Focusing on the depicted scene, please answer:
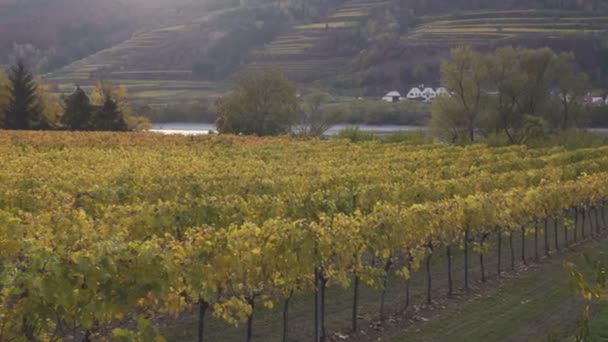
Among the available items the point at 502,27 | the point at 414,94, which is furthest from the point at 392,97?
the point at 502,27

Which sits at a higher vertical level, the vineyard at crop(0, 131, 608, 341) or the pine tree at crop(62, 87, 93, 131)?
the vineyard at crop(0, 131, 608, 341)

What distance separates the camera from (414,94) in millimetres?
97000

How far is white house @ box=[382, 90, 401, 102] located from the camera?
9488 centimetres

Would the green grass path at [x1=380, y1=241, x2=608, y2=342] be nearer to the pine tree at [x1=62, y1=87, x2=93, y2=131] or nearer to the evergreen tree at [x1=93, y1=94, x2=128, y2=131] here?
the evergreen tree at [x1=93, y1=94, x2=128, y2=131]

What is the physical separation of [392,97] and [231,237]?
291 feet

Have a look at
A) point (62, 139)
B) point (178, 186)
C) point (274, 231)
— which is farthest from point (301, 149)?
point (274, 231)

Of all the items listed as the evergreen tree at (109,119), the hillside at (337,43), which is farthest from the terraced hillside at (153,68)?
the evergreen tree at (109,119)

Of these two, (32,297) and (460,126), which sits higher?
(32,297)

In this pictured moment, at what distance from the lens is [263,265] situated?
9.73 m

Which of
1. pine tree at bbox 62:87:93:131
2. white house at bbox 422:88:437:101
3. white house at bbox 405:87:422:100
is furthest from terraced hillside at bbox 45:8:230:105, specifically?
pine tree at bbox 62:87:93:131

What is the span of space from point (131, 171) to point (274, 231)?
1146cm

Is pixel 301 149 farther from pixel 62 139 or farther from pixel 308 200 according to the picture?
pixel 308 200

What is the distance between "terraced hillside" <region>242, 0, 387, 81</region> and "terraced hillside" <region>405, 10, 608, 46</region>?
40.7ft

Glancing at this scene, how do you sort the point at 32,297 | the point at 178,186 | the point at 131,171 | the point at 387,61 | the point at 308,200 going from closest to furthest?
the point at 32,297 → the point at 308,200 → the point at 178,186 → the point at 131,171 → the point at 387,61
